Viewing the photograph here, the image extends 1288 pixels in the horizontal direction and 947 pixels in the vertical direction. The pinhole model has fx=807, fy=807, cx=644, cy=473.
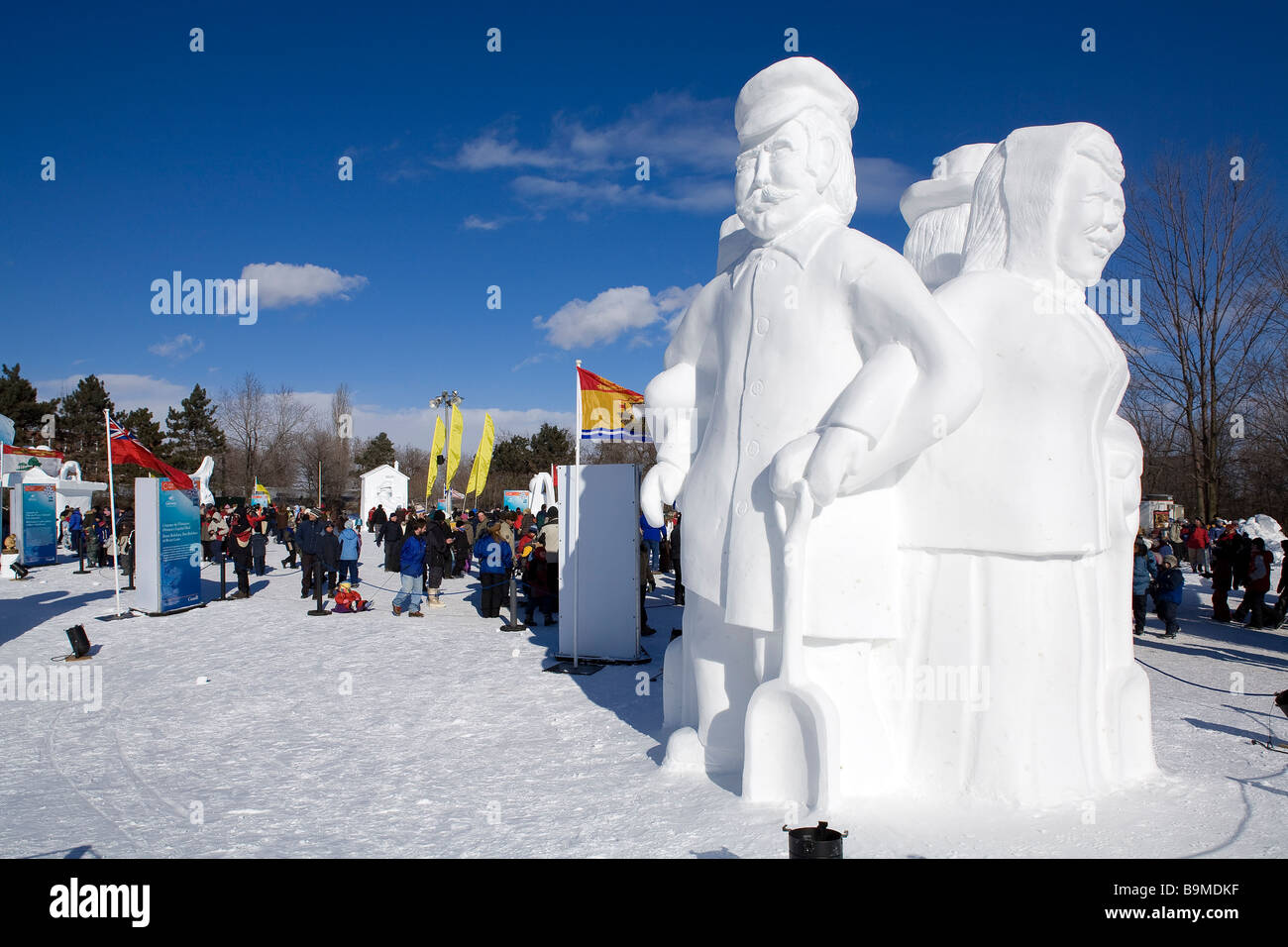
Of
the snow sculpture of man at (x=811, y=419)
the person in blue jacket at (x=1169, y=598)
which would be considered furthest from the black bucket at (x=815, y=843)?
the person in blue jacket at (x=1169, y=598)

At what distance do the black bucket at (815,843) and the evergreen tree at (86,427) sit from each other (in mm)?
44849

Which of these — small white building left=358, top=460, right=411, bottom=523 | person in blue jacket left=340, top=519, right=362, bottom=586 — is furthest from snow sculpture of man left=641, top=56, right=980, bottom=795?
small white building left=358, top=460, right=411, bottom=523

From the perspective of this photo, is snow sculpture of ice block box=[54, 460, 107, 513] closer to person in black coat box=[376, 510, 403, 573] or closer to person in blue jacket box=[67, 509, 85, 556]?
person in blue jacket box=[67, 509, 85, 556]

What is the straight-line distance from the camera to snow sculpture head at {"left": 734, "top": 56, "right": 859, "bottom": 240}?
4.32 metres

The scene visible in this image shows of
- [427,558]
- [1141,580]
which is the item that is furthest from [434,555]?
[1141,580]

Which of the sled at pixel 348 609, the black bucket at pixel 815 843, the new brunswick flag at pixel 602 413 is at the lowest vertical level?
the sled at pixel 348 609

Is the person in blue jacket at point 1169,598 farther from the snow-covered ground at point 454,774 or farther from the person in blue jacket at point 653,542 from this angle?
the person in blue jacket at point 653,542

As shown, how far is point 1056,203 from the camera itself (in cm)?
431

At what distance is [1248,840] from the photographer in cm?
368

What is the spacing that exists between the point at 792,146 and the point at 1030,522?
A: 7.64 feet

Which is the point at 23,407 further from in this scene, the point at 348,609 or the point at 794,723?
the point at 794,723

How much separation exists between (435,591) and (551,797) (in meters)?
9.90

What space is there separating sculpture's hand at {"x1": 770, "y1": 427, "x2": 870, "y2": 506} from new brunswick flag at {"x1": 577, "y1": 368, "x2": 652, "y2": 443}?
14.2ft

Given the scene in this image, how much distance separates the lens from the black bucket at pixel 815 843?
2.89 metres
